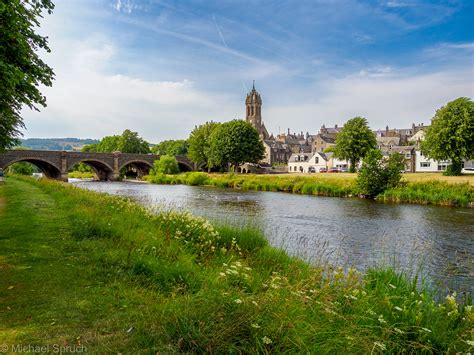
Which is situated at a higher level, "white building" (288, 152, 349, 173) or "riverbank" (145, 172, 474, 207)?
"white building" (288, 152, 349, 173)

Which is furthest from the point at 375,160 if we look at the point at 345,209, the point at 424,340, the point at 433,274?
the point at 424,340

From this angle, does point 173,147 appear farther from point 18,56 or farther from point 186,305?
point 186,305

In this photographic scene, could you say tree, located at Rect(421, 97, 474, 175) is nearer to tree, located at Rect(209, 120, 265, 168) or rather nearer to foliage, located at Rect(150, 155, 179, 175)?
tree, located at Rect(209, 120, 265, 168)

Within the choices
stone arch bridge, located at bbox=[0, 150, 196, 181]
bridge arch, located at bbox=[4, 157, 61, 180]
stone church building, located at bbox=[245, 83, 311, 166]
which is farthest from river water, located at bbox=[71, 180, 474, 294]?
stone church building, located at bbox=[245, 83, 311, 166]

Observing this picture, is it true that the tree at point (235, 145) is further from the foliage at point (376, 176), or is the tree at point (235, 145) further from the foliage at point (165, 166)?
the foliage at point (376, 176)

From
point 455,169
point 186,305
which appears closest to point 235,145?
point 455,169

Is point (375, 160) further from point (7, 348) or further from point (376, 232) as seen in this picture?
point (7, 348)

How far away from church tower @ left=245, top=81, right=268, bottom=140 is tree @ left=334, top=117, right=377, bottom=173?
77.6 metres

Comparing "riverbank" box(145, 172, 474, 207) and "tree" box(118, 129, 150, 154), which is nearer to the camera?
Answer: "riverbank" box(145, 172, 474, 207)

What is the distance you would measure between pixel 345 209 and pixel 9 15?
84.8 feet

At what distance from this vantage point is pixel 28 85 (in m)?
7.34

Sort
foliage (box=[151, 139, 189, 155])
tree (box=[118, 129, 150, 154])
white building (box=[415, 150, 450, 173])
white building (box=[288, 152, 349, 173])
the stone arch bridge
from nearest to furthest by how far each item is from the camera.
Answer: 1. the stone arch bridge
2. white building (box=[415, 150, 450, 173])
3. white building (box=[288, 152, 349, 173])
4. tree (box=[118, 129, 150, 154])
5. foliage (box=[151, 139, 189, 155])

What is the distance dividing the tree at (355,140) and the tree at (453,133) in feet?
40.6

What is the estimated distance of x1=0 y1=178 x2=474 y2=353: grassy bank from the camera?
13.4ft
